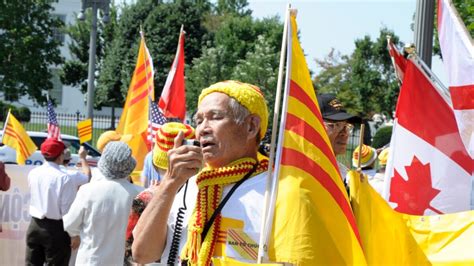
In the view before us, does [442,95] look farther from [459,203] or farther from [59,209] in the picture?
[59,209]

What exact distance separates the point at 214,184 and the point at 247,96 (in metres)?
0.37

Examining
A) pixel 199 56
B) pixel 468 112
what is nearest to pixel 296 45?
pixel 468 112

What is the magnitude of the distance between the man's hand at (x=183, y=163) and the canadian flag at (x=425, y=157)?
2.50 meters

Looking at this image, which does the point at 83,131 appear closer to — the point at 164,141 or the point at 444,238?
the point at 164,141

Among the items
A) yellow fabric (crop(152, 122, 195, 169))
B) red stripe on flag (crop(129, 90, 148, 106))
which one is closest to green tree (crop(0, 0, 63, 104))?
red stripe on flag (crop(129, 90, 148, 106))

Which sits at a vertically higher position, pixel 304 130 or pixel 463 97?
pixel 463 97

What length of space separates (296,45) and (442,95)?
2731 mm

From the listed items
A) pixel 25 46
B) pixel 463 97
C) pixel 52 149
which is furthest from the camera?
pixel 25 46

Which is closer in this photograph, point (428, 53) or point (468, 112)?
point (468, 112)

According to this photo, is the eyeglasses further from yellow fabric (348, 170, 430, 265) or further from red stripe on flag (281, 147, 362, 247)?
red stripe on flag (281, 147, 362, 247)

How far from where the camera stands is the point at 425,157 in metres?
5.48

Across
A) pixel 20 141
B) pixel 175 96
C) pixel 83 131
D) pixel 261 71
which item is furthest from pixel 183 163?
pixel 261 71

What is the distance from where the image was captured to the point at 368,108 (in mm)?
47500

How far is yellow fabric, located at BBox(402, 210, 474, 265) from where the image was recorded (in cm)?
426
